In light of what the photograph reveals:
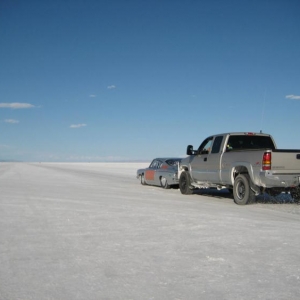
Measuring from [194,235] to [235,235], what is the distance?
2.21ft

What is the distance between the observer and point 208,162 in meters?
12.6

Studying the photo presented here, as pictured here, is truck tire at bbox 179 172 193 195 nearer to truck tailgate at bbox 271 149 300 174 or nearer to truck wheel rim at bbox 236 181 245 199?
truck wheel rim at bbox 236 181 245 199

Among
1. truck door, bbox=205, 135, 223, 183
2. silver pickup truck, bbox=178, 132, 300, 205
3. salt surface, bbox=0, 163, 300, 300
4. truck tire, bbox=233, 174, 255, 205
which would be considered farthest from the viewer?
truck door, bbox=205, 135, 223, 183

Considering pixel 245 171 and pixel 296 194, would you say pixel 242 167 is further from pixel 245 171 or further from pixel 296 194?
pixel 296 194

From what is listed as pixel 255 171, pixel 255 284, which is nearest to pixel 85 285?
pixel 255 284

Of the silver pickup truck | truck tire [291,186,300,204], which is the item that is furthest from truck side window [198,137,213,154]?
truck tire [291,186,300,204]

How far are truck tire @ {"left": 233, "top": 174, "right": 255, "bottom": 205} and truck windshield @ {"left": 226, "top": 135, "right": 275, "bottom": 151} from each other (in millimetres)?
1385

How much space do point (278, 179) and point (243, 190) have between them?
1.20 m

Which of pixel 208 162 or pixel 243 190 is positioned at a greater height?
pixel 208 162

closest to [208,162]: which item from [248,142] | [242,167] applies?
[248,142]

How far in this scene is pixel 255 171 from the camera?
10.2m

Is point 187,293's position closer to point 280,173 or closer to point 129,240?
point 129,240

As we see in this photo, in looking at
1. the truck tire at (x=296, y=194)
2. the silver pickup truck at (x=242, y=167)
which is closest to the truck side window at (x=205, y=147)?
the silver pickup truck at (x=242, y=167)

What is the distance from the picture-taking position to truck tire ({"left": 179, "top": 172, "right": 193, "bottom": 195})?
14062 millimetres
